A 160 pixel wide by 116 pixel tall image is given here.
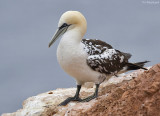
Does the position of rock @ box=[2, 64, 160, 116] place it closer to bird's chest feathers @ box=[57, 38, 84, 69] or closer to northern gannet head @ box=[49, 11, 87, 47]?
bird's chest feathers @ box=[57, 38, 84, 69]

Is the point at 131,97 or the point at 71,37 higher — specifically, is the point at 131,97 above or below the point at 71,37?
below

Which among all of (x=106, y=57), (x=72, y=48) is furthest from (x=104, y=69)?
(x=72, y=48)

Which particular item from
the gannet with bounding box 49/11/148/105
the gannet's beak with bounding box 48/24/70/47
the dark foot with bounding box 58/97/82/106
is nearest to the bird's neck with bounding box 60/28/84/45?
the gannet with bounding box 49/11/148/105

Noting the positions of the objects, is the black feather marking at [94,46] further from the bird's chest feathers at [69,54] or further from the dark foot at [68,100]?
the dark foot at [68,100]

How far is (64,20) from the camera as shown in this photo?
1051 cm

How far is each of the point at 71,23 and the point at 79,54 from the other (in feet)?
3.05

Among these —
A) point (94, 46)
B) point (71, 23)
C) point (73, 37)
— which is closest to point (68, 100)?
point (94, 46)

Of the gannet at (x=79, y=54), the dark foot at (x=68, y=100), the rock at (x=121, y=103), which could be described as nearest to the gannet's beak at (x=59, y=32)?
the gannet at (x=79, y=54)

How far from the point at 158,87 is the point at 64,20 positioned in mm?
3751

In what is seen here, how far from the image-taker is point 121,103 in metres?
8.27

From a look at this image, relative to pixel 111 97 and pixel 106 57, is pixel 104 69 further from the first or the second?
pixel 111 97

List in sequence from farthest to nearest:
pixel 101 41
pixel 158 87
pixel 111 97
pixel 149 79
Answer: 1. pixel 101 41
2. pixel 111 97
3. pixel 149 79
4. pixel 158 87

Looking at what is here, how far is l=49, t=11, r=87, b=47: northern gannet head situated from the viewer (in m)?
10.5

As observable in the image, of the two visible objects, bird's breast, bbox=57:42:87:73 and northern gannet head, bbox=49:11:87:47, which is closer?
bird's breast, bbox=57:42:87:73
